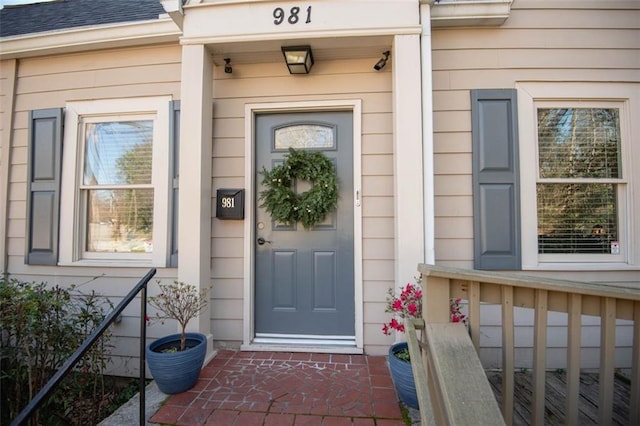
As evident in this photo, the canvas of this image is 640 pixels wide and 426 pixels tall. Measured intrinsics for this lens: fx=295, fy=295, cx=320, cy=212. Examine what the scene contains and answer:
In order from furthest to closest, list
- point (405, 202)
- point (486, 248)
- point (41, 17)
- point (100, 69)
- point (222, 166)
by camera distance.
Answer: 1. point (41, 17)
2. point (100, 69)
3. point (222, 166)
4. point (486, 248)
5. point (405, 202)

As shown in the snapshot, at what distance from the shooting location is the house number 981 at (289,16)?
219 cm

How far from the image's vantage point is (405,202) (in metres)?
2.15

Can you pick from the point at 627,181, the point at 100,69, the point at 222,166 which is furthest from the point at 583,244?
the point at 100,69

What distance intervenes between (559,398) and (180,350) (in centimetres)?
259

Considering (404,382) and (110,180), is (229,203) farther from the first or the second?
(404,382)

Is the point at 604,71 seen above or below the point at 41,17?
below

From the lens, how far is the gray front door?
100 inches

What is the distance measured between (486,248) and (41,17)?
503 cm

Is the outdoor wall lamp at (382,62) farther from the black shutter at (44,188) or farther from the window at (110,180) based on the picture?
the black shutter at (44,188)

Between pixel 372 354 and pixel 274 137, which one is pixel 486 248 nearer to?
pixel 372 354

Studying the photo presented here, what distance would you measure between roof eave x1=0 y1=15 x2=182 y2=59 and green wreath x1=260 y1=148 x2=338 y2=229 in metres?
1.48

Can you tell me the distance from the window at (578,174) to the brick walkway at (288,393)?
5.09ft

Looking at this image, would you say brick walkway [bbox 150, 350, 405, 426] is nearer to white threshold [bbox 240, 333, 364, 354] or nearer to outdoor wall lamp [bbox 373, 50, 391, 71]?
white threshold [bbox 240, 333, 364, 354]

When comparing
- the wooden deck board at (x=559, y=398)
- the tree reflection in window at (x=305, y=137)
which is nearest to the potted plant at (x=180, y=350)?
the tree reflection in window at (x=305, y=137)
